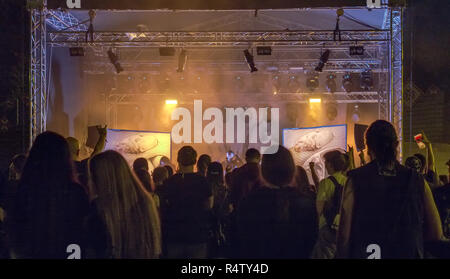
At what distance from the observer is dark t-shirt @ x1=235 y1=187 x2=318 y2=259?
3.27m

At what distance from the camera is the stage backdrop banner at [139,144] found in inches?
406

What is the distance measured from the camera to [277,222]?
3289mm

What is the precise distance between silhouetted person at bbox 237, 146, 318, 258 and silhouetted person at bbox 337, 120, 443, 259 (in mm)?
297

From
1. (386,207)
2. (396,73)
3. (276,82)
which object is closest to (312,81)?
(276,82)

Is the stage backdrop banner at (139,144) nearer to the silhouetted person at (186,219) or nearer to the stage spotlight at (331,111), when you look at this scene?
the stage spotlight at (331,111)

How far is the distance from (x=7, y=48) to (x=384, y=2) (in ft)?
21.9

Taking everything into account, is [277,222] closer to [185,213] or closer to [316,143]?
[185,213]

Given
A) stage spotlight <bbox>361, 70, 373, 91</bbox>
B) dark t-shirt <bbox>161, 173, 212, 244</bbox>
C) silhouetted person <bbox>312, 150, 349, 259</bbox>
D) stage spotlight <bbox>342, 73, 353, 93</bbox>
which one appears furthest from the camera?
stage spotlight <bbox>342, 73, 353, 93</bbox>

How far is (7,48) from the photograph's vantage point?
8570 millimetres

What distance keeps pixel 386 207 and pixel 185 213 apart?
153 centimetres

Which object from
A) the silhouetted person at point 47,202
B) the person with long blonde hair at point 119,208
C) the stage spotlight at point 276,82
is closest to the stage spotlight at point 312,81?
the stage spotlight at point 276,82

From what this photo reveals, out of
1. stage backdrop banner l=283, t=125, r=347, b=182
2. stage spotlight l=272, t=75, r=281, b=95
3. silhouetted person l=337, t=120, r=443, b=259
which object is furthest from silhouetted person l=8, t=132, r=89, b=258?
stage spotlight l=272, t=75, r=281, b=95

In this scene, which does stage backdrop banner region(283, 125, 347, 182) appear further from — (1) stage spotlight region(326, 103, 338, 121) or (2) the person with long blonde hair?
(2) the person with long blonde hair

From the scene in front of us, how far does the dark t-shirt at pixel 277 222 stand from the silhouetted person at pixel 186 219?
51 cm
